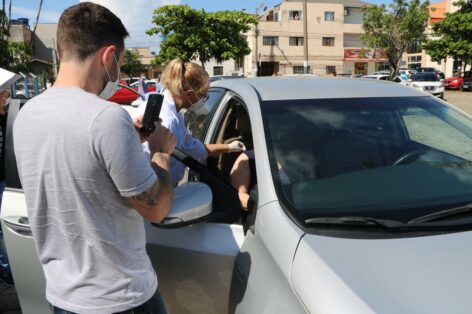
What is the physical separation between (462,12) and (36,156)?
32.0 meters

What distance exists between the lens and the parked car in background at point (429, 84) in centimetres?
2156

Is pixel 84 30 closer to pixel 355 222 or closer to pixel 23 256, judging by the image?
pixel 355 222

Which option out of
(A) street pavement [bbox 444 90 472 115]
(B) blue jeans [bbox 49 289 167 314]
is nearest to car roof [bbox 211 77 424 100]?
(B) blue jeans [bbox 49 289 167 314]

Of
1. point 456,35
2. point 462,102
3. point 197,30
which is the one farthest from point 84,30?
point 456,35

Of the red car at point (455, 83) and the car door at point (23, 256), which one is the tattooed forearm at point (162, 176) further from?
the red car at point (455, 83)

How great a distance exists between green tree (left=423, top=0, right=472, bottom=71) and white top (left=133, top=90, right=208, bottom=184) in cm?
2926

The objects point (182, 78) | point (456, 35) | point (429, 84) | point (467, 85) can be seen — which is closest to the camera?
point (182, 78)

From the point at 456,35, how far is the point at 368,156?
3049cm

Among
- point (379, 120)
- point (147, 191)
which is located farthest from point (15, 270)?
point (379, 120)

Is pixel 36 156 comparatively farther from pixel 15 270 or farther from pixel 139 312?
pixel 15 270

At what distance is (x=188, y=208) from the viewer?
5.62 ft

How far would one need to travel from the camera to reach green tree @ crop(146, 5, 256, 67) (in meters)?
28.0

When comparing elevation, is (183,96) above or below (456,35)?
below

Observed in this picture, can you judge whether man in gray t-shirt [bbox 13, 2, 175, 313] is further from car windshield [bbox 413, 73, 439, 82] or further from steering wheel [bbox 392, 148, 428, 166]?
car windshield [bbox 413, 73, 439, 82]
